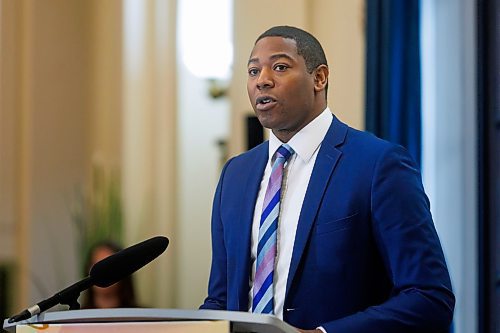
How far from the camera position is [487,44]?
12.6 feet

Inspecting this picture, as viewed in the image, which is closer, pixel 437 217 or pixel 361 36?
pixel 437 217

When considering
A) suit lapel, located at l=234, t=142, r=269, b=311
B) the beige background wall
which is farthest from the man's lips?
the beige background wall

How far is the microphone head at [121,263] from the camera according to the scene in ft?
6.17

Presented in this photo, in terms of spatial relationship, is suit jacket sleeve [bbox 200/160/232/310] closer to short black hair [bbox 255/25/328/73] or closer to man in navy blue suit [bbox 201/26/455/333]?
man in navy blue suit [bbox 201/26/455/333]

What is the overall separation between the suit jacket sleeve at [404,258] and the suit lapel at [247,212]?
297mm

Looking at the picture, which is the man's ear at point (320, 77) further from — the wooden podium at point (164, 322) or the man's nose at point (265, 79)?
the wooden podium at point (164, 322)

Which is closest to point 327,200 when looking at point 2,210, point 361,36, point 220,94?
point 361,36

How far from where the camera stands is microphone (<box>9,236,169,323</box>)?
185cm

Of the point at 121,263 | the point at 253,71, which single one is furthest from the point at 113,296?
the point at 121,263

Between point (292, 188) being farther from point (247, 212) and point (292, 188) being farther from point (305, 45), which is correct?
point (305, 45)

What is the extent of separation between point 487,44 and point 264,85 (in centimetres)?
194

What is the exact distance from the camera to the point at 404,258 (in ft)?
6.66

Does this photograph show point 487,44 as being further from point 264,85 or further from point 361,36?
point 264,85

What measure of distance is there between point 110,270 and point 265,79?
58 cm
